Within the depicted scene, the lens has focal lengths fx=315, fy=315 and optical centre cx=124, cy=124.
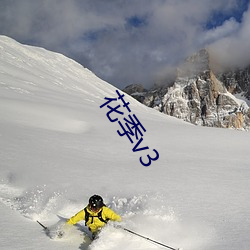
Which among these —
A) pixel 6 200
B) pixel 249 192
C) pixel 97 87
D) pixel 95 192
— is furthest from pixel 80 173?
pixel 97 87

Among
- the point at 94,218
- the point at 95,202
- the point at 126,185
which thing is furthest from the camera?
the point at 126,185

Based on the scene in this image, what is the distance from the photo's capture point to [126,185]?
834 centimetres

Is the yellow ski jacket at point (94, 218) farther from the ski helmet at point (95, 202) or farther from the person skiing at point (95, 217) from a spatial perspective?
the ski helmet at point (95, 202)

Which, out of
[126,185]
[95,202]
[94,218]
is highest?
[126,185]

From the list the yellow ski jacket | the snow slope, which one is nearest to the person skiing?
the yellow ski jacket

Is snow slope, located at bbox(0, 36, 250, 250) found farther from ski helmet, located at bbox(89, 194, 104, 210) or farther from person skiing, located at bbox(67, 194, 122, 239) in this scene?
ski helmet, located at bbox(89, 194, 104, 210)

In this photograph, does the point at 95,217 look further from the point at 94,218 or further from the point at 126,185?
the point at 126,185

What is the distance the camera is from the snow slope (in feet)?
18.5

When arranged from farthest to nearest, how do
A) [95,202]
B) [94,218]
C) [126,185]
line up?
[126,185], [94,218], [95,202]

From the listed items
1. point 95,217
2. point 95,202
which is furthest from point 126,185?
point 95,202

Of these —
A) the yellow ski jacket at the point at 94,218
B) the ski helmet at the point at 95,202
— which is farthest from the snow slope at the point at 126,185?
the ski helmet at the point at 95,202

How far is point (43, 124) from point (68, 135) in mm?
2513

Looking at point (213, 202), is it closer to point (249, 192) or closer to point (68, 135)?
point (249, 192)

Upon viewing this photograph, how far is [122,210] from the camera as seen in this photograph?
6.97 m
